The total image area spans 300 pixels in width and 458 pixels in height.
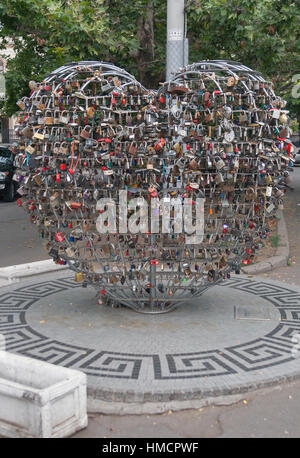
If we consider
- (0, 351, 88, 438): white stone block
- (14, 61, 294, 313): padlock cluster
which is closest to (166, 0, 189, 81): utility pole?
(14, 61, 294, 313): padlock cluster

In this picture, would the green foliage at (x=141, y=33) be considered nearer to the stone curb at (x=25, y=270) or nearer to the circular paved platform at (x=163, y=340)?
the stone curb at (x=25, y=270)

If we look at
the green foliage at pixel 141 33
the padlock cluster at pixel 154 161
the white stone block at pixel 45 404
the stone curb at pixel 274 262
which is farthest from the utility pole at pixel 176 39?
the white stone block at pixel 45 404

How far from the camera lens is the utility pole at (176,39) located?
324 inches

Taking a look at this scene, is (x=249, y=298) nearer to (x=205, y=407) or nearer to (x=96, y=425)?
(x=205, y=407)

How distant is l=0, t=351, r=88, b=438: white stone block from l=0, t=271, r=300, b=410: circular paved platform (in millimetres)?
572

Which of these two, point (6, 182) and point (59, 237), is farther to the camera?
point (6, 182)

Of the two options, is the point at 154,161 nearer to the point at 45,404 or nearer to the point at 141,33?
the point at 45,404

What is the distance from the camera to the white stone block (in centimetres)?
388

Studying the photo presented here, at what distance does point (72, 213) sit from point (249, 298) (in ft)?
10.1

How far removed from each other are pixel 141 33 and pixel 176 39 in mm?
4387

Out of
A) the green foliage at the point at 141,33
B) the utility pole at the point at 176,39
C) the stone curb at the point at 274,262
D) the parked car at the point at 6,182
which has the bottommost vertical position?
the stone curb at the point at 274,262

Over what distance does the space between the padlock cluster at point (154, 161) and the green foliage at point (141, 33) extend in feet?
14.2

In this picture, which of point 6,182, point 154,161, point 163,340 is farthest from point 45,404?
point 6,182

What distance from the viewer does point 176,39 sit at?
27.1 feet
